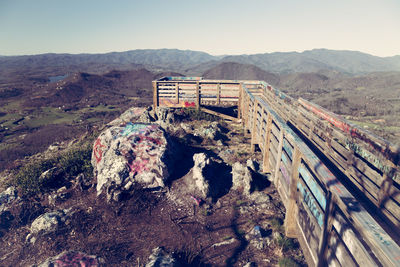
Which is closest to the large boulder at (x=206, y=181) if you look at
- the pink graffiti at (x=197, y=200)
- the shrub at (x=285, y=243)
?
the pink graffiti at (x=197, y=200)

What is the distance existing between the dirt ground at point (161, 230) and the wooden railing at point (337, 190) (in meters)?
0.98

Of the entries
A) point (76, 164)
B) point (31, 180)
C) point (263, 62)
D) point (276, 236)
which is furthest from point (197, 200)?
point (263, 62)

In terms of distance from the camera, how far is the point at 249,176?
23.2 feet

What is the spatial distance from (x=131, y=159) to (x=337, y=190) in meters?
6.12

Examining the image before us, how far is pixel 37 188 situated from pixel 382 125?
2289 cm

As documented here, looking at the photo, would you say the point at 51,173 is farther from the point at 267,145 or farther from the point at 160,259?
the point at 267,145

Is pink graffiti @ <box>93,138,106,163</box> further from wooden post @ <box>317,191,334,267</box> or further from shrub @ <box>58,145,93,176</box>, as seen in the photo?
wooden post @ <box>317,191,334,267</box>

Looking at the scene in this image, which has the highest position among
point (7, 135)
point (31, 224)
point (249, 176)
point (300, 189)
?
point (300, 189)

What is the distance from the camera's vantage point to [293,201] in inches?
177

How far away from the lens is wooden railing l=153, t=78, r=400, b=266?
7.77 ft

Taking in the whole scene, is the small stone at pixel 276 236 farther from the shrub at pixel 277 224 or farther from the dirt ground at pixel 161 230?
the shrub at pixel 277 224

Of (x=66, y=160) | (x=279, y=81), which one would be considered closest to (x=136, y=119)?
(x=66, y=160)

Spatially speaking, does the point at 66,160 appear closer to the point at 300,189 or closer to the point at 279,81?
the point at 300,189

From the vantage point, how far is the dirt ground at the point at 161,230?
5.00m
